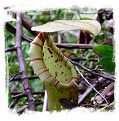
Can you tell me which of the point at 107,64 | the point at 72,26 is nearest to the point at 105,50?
the point at 107,64

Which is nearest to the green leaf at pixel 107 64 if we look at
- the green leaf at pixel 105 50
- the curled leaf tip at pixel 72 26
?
the green leaf at pixel 105 50

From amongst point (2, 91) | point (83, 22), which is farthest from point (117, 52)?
point (2, 91)

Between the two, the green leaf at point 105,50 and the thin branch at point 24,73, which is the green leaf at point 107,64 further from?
the thin branch at point 24,73

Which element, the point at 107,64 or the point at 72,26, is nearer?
the point at 72,26

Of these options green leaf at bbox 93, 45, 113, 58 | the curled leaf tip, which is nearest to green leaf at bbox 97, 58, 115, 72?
green leaf at bbox 93, 45, 113, 58

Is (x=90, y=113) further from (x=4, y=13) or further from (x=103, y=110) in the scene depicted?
(x=4, y=13)

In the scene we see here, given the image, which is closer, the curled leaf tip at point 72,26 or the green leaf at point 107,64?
the curled leaf tip at point 72,26

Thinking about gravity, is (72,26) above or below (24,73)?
above

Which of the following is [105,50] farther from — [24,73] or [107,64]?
[24,73]

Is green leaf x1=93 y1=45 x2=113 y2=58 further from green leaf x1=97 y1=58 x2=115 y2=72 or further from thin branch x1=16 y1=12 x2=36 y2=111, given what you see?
thin branch x1=16 y1=12 x2=36 y2=111
